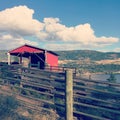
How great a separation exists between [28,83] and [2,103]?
1.92 meters

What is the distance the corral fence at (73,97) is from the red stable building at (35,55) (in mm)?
19375

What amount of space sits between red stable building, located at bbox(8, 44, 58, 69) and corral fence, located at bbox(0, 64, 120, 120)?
63.6 feet

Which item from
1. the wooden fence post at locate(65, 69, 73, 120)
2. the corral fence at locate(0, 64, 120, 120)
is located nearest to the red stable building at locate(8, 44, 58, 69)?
the corral fence at locate(0, 64, 120, 120)

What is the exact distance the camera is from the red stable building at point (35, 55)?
3120cm

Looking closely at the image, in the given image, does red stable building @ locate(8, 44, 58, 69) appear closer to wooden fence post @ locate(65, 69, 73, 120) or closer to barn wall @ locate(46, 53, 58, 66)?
barn wall @ locate(46, 53, 58, 66)

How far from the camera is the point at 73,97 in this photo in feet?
29.1

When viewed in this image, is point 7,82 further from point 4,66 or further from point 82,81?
point 82,81

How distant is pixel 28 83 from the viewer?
10812 millimetres

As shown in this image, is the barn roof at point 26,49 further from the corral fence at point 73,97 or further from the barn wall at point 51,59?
the corral fence at point 73,97

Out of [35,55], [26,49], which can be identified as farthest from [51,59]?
[26,49]

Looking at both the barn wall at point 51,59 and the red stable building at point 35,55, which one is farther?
the barn wall at point 51,59

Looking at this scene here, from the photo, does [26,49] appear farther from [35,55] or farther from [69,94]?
[69,94]

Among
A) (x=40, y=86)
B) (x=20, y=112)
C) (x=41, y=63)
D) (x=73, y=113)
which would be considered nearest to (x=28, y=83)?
(x=40, y=86)

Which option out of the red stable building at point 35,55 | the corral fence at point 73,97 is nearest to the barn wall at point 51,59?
the red stable building at point 35,55
